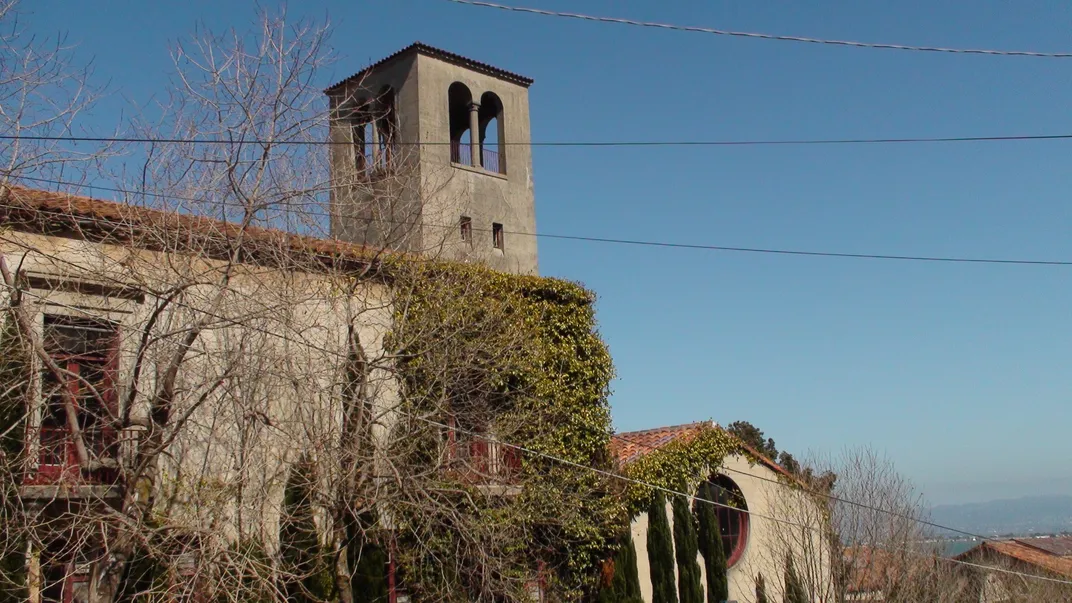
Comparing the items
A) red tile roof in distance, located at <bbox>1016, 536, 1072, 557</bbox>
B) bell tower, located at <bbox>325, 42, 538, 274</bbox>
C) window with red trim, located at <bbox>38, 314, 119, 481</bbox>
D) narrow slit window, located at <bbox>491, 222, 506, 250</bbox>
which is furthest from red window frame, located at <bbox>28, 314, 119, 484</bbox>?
red tile roof in distance, located at <bbox>1016, 536, 1072, 557</bbox>

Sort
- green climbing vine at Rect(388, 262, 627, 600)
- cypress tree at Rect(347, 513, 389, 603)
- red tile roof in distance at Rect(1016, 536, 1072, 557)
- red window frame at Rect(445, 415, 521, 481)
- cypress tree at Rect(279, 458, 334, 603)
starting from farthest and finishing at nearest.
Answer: red tile roof in distance at Rect(1016, 536, 1072, 557) → red window frame at Rect(445, 415, 521, 481) → green climbing vine at Rect(388, 262, 627, 600) → cypress tree at Rect(347, 513, 389, 603) → cypress tree at Rect(279, 458, 334, 603)

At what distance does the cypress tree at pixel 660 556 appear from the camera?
18.7 metres

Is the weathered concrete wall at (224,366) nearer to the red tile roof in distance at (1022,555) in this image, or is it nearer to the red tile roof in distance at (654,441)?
the red tile roof in distance at (654,441)

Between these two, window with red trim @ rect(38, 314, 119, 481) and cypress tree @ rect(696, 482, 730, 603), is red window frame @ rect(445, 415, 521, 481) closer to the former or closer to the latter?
window with red trim @ rect(38, 314, 119, 481)

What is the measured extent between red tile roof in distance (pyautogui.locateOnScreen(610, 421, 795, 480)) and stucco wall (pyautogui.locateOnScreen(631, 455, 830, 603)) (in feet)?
0.73

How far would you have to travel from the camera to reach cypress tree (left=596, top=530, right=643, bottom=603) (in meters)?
17.3

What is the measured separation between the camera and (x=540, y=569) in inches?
655

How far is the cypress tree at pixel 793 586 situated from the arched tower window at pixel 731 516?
3.60 ft

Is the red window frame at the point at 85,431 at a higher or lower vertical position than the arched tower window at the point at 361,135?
lower

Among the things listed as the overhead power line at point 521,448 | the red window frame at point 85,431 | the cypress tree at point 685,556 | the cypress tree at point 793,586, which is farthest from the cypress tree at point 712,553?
the red window frame at point 85,431

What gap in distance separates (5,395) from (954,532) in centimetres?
1874

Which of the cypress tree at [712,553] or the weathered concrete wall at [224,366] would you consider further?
the cypress tree at [712,553]

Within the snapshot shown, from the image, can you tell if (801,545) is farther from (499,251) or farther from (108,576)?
(108,576)

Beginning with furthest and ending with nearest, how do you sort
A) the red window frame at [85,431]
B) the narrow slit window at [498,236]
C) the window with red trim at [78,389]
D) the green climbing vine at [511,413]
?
the narrow slit window at [498,236] < the green climbing vine at [511,413] < the window with red trim at [78,389] < the red window frame at [85,431]
